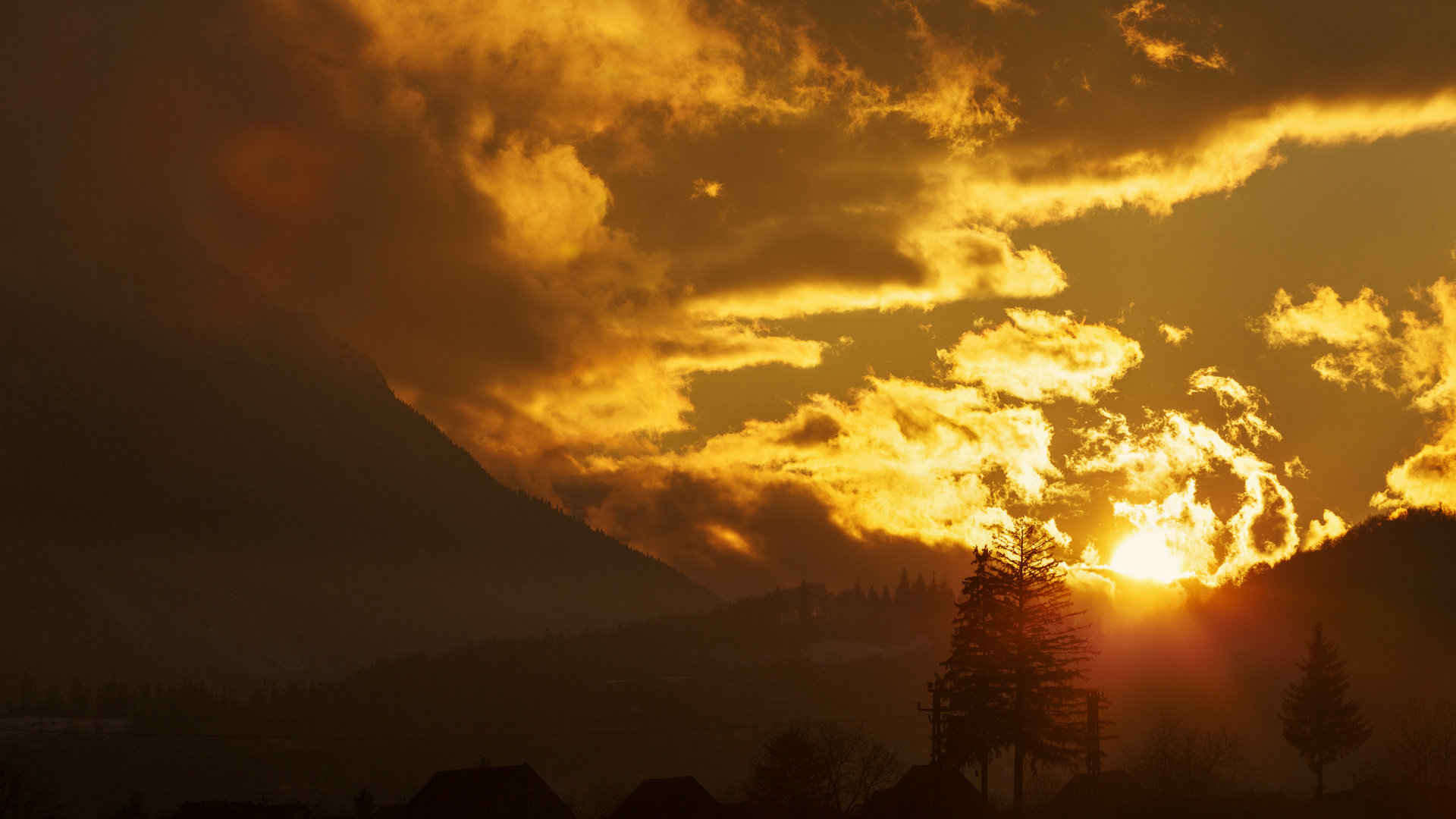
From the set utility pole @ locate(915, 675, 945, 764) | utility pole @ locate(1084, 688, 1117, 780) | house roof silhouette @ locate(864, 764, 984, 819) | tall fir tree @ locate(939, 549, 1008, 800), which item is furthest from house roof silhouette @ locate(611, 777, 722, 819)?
utility pole @ locate(1084, 688, 1117, 780)

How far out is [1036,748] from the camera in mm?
86875

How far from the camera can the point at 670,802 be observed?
113m

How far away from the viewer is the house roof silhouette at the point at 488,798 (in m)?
117

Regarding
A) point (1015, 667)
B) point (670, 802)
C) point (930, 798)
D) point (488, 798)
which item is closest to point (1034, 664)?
point (1015, 667)

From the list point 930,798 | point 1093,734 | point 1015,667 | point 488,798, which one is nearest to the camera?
point 1093,734

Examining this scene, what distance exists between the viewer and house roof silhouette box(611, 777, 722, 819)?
366ft

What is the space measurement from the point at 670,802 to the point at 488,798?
48.0 feet

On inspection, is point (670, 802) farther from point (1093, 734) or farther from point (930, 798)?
point (1093, 734)

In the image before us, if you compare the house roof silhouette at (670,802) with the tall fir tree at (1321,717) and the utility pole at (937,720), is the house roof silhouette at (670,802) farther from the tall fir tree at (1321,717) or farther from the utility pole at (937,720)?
the tall fir tree at (1321,717)

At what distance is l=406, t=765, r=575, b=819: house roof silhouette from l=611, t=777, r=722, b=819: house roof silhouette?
23.2 ft

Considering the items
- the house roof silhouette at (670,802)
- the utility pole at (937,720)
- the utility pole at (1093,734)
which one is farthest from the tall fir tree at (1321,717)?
the house roof silhouette at (670,802)

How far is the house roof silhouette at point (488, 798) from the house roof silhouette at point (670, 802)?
7.07 meters

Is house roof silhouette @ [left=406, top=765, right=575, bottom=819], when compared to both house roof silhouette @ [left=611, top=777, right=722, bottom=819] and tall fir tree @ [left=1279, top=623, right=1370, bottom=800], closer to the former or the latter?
house roof silhouette @ [left=611, top=777, right=722, bottom=819]

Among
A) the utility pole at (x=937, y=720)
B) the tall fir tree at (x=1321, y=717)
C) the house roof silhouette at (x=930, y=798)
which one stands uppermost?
the tall fir tree at (x=1321, y=717)
